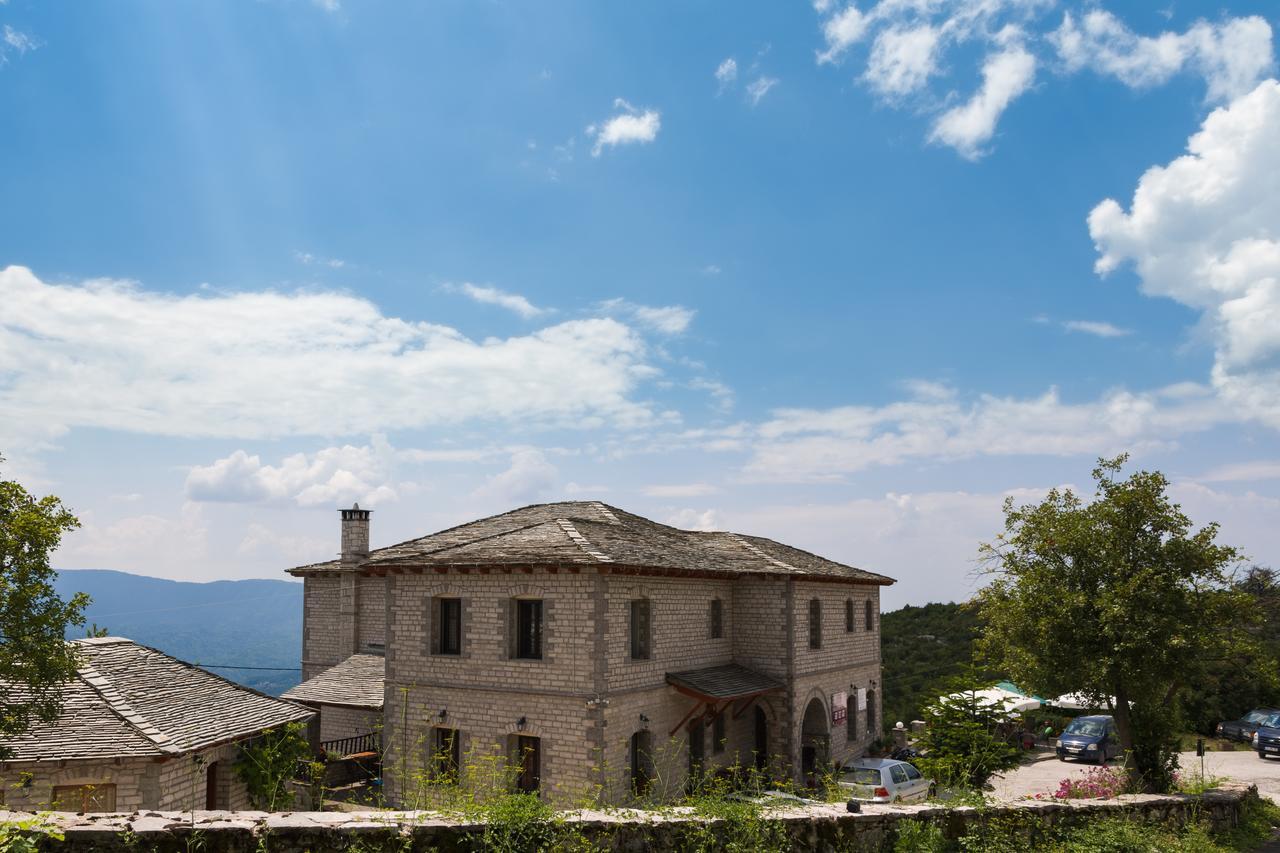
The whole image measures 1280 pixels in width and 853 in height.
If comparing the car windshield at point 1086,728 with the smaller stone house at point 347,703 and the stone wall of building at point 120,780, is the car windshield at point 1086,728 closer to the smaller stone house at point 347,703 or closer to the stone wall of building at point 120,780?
the smaller stone house at point 347,703

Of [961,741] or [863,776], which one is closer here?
[961,741]

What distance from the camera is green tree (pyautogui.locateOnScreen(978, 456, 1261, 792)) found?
1556 centimetres

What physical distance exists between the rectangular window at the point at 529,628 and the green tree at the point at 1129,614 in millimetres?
10021

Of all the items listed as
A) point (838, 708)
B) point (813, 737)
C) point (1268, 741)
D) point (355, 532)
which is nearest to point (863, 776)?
point (813, 737)

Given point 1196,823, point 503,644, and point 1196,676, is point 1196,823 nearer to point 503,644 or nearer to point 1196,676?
point 1196,676

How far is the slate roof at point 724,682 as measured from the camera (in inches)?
817

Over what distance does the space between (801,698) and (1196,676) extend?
10.7m

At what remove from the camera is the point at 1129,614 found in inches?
610

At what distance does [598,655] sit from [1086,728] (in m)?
20.4

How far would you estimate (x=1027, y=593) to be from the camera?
1661 cm

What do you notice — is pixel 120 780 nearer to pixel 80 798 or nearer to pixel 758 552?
pixel 80 798

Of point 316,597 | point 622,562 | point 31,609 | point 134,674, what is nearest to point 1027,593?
point 622,562

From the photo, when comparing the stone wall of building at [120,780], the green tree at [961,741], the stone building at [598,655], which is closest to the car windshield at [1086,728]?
the stone building at [598,655]

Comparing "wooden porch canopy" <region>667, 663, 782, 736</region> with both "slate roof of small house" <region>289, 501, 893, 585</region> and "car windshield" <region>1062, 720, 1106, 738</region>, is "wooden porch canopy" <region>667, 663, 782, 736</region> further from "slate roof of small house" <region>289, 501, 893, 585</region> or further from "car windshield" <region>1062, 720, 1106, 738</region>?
"car windshield" <region>1062, 720, 1106, 738</region>
